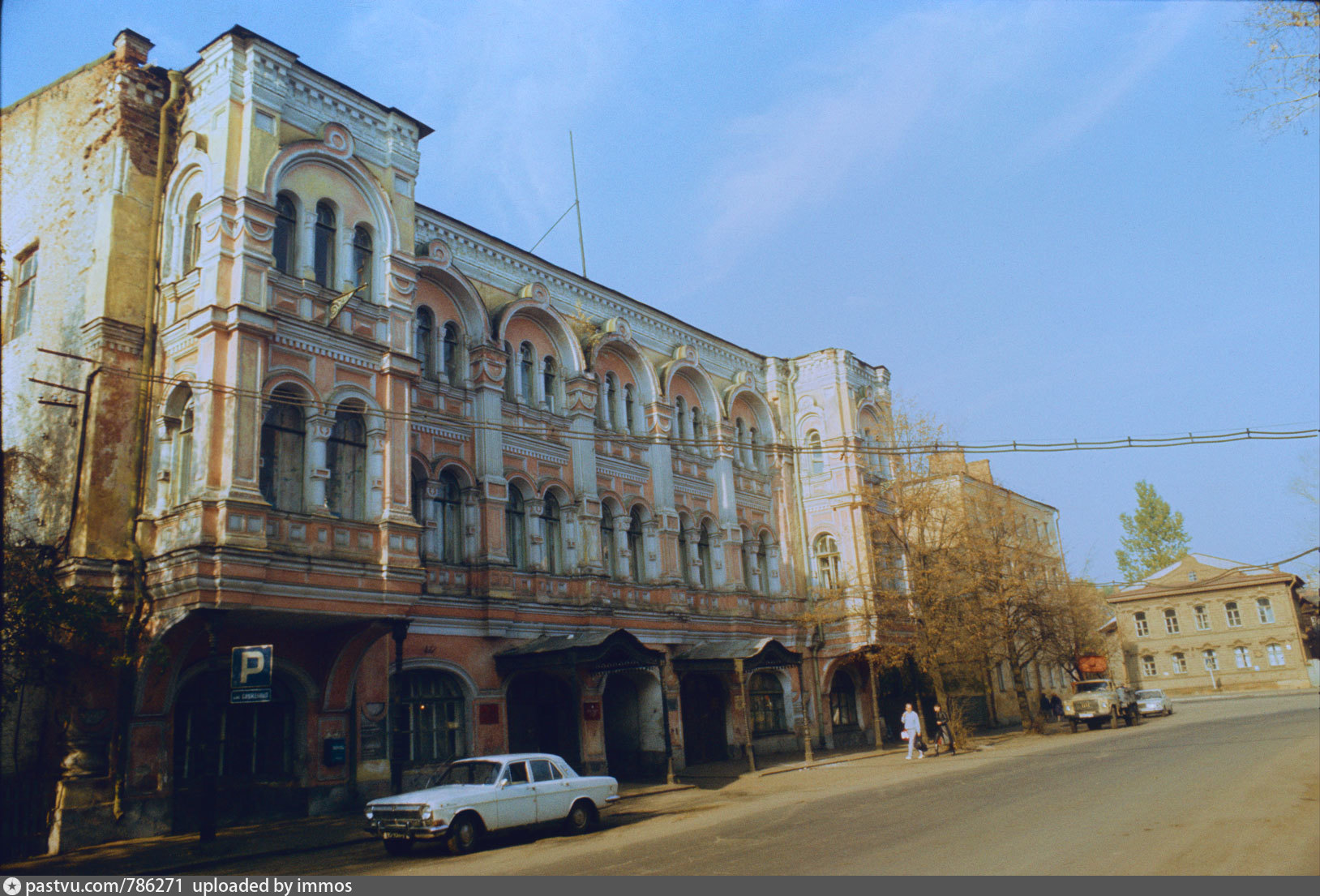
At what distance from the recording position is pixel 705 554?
103ft

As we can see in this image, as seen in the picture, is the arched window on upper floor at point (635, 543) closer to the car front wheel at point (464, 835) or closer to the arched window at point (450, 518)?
the arched window at point (450, 518)

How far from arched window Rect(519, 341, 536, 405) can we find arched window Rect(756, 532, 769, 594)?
11728mm

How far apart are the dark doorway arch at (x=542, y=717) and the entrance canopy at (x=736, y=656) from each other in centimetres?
328

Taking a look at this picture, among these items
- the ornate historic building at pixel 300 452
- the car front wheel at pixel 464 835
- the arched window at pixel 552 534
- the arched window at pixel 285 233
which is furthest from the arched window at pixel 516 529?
the car front wheel at pixel 464 835

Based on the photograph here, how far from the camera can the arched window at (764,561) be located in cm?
3338

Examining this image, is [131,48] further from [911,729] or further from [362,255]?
[911,729]

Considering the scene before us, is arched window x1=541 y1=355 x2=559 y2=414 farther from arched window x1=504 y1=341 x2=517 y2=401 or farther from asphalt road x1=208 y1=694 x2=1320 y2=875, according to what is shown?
asphalt road x1=208 y1=694 x2=1320 y2=875

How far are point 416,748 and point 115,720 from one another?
6.28 metres

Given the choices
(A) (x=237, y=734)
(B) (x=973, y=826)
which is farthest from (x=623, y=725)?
(B) (x=973, y=826)

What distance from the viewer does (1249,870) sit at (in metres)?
9.06
